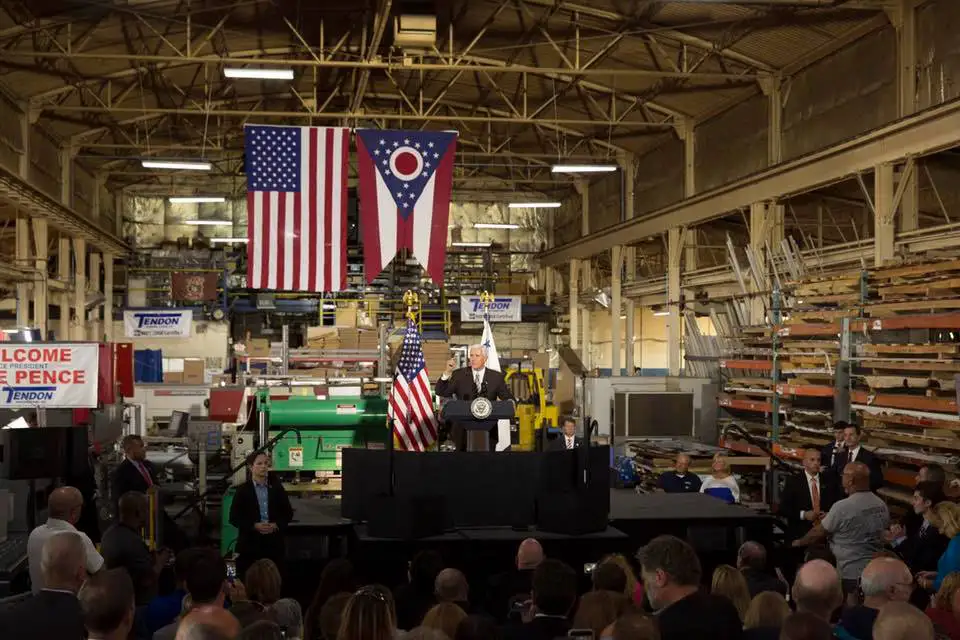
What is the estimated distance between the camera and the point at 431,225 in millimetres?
13742

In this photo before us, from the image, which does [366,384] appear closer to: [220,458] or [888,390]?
[220,458]

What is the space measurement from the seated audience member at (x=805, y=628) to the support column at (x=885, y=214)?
14993mm

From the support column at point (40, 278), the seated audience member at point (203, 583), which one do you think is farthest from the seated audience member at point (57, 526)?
the support column at point (40, 278)

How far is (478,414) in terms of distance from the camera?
1091 cm

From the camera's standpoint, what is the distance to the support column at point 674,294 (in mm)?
28562

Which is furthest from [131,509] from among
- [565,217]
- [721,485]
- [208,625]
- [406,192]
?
[565,217]

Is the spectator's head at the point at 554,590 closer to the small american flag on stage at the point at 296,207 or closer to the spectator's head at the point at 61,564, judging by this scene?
the spectator's head at the point at 61,564

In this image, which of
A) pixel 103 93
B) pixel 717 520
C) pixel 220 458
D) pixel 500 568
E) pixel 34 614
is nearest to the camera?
pixel 34 614

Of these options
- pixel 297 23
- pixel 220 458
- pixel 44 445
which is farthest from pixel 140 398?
pixel 44 445

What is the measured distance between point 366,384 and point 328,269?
19.0 ft

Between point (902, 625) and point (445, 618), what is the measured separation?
7.06 ft

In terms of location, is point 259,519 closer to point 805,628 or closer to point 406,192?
point 406,192

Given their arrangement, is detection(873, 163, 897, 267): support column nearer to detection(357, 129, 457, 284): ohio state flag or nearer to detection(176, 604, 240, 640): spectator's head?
detection(357, 129, 457, 284): ohio state flag

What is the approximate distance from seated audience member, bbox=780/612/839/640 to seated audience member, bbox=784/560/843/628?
0.77 meters
